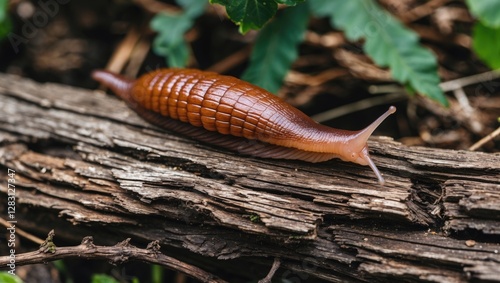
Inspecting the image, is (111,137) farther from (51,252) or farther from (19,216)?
(51,252)

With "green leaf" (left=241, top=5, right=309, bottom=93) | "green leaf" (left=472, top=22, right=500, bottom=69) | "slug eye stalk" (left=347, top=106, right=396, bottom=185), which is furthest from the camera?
"green leaf" (left=241, top=5, right=309, bottom=93)

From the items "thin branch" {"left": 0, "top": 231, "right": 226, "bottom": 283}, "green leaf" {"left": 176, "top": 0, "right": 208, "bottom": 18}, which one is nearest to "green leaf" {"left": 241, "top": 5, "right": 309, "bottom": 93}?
"green leaf" {"left": 176, "top": 0, "right": 208, "bottom": 18}

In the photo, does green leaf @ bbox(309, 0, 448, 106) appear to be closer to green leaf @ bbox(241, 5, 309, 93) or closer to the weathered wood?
green leaf @ bbox(241, 5, 309, 93)

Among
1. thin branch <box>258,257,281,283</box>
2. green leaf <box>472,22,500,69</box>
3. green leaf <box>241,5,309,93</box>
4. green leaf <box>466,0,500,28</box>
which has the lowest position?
thin branch <box>258,257,281,283</box>

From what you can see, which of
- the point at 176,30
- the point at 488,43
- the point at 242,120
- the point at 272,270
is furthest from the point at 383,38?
the point at 272,270

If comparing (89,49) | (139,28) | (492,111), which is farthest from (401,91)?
(89,49)

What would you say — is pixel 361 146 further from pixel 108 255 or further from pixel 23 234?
pixel 23 234
